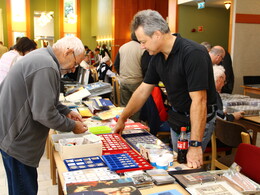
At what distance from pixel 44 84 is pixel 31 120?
0.87 feet

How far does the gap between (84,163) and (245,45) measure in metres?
6.48

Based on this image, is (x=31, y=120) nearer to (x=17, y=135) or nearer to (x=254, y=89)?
(x=17, y=135)

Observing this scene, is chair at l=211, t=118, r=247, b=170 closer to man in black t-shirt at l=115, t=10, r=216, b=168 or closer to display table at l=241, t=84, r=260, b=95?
man in black t-shirt at l=115, t=10, r=216, b=168

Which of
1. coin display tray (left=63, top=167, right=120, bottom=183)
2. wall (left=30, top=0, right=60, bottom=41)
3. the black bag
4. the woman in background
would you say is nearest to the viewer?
coin display tray (left=63, top=167, right=120, bottom=183)

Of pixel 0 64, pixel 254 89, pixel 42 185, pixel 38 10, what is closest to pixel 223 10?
pixel 254 89

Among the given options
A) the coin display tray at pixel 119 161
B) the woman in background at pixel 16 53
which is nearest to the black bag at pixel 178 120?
the coin display tray at pixel 119 161

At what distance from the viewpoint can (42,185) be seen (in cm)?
334

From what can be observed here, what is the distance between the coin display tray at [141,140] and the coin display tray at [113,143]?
58mm

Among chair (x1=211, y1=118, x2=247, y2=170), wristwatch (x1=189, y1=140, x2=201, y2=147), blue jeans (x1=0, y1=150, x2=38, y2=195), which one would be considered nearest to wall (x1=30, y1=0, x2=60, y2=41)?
chair (x1=211, y1=118, x2=247, y2=170)

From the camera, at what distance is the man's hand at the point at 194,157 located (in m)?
1.75

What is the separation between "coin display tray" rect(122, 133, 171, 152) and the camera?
6.81 ft

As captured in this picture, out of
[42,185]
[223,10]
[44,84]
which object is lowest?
[42,185]

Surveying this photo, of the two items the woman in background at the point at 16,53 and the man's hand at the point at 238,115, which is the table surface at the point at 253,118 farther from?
the woman in background at the point at 16,53

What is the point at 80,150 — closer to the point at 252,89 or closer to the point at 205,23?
the point at 252,89
